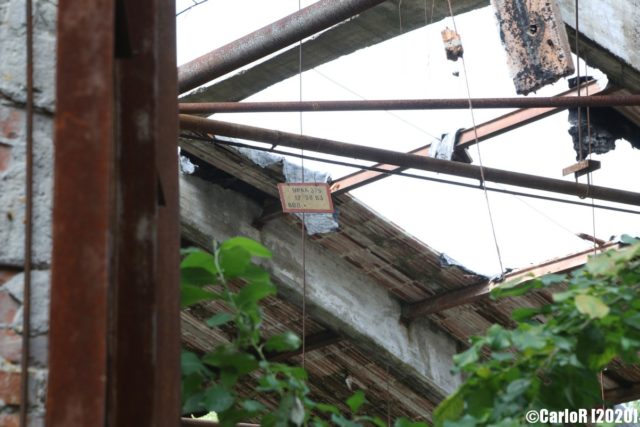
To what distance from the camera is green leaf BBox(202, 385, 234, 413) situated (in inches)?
79.0

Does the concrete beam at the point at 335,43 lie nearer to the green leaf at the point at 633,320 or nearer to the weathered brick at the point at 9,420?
the green leaf at the point at 633,320

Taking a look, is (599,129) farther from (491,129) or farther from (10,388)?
(10,388)

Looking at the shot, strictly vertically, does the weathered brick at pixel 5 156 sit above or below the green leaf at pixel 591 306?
above

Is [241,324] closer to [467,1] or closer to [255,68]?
[467,1]

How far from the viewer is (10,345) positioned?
5.41 ft

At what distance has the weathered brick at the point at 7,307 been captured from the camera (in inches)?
65.4

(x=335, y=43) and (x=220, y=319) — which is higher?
(x=335, y=43)

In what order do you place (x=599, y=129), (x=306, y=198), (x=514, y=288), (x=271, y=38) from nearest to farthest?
(x=514, y=288) < (x=271, y=38) < (x=306, y=198) < (x=599, y=129)

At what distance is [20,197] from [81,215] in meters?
0.18

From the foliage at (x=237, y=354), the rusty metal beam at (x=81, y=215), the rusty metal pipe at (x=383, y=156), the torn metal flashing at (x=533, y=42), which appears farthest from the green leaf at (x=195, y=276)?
the rusty metal pipe at (x=383, y=156)

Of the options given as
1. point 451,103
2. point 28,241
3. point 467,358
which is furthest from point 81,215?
point 451,103

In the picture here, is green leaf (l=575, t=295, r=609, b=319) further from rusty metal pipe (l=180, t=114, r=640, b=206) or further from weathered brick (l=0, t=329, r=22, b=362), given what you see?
rusty metal pipe (l=180, t=114, r=640, b=206)

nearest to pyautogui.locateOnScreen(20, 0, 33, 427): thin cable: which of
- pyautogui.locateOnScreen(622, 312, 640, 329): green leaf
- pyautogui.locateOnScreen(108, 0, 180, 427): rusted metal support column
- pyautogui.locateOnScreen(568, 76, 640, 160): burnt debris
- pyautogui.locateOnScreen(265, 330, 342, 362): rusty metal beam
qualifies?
pyautogui.locateOnScreen(108, 0, 180, 427): rusted metal support column

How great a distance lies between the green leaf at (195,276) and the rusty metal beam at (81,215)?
1.27 feet
